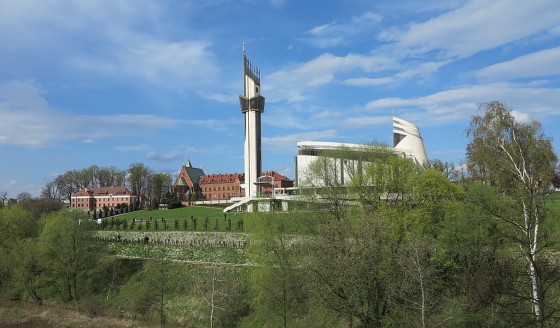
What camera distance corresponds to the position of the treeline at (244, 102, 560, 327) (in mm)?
13250

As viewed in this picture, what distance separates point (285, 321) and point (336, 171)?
14.1m

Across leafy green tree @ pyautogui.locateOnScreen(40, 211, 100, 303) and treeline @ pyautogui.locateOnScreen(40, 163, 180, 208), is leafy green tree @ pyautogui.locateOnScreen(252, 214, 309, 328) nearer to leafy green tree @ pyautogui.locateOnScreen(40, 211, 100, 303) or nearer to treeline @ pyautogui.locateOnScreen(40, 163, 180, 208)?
leafy green tree @ pyautogui.locateOnScreen(40, 211, 100, 303)

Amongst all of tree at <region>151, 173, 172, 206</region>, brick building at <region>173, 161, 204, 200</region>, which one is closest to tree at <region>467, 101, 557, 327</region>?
tree at <region>151, 173, 172, 206</region>

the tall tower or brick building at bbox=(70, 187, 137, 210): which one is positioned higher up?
the tall tower

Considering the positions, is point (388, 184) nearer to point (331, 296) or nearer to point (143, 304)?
point (331, 296)

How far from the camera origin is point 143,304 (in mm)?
32281

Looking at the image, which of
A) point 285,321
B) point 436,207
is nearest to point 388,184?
point 436,207

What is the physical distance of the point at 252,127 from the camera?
86.2m

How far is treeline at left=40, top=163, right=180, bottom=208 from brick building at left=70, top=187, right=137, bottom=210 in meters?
2.58

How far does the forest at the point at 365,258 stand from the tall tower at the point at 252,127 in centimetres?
4026

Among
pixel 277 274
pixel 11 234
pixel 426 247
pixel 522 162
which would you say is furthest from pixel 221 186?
pixel 522 162

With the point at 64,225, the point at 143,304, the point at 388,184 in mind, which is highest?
the point at 388,184

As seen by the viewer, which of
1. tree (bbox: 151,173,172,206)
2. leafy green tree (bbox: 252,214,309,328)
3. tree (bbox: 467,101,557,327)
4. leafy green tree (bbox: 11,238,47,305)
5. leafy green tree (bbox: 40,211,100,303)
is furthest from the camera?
tree (bbox: 151,173,172,206)

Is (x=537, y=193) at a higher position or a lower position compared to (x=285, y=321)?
higher
